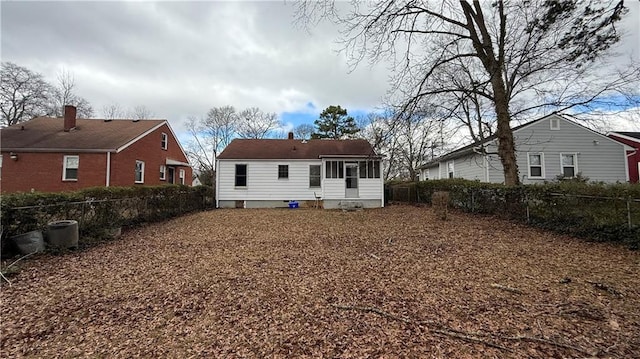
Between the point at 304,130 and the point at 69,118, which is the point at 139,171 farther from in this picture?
the point at 304,130

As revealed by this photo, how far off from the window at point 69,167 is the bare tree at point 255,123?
1826 centimetres

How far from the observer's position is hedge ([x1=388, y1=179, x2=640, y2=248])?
21.0ft

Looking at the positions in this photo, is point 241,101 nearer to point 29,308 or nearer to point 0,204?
point 0,204

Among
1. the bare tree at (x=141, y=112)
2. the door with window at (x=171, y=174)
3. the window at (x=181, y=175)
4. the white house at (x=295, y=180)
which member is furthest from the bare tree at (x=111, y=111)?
the white house at (x=295, y=180)

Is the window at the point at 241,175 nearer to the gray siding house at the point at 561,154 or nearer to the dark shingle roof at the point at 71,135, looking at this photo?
the dark shingle roof at the point at 71,135

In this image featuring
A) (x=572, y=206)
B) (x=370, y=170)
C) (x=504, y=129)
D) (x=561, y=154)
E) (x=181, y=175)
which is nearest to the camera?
(x=572, y=206)

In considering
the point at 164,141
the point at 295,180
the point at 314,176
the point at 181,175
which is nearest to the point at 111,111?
the point at 181,175

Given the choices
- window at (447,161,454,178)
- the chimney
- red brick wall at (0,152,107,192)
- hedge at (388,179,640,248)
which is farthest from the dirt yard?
the chimney

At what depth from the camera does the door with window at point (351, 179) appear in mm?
16344

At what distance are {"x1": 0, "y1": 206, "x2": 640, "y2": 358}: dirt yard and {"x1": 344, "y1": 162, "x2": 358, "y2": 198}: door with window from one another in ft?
30.4

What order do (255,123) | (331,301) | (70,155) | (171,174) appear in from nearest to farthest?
(331,301)
(70,155)
(171,174)
(255,123)

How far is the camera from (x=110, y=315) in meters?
3.57

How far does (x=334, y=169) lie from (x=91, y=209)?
37.0ft

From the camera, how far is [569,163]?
1580 centimetres
